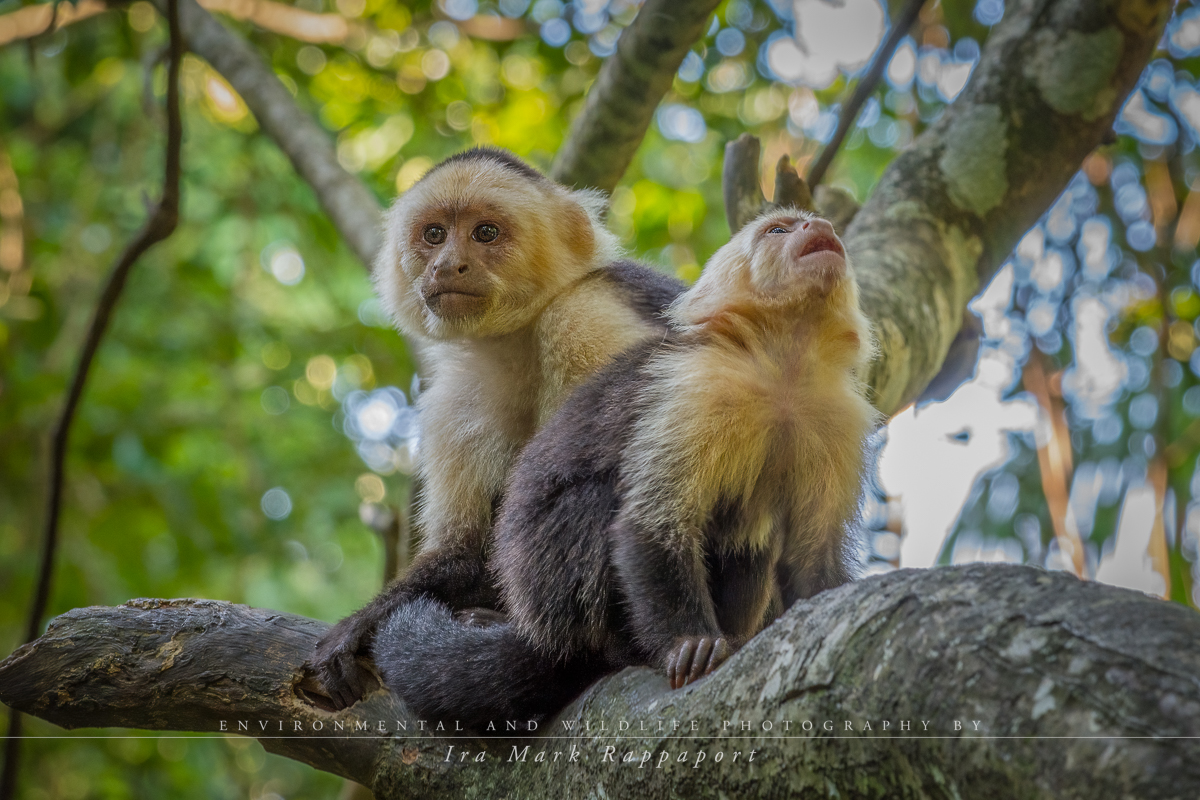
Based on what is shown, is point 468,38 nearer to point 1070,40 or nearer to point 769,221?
point 1070,40

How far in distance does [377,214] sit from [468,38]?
1660 mm

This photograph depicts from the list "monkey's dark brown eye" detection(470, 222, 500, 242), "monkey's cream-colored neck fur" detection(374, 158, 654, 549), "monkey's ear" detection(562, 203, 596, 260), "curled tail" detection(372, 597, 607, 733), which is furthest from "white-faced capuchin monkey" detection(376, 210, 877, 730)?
"monkey's dark brown eye" detection(470, 222, 500, 242)

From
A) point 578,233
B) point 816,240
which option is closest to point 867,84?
point 578,233

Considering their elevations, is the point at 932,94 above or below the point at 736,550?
Result: above

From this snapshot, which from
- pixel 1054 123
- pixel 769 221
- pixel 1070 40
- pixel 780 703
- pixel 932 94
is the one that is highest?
pixel 932 94

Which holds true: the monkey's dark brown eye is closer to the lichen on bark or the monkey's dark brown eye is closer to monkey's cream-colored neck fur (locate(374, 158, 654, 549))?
monkey's cream-colored neck fur (locate(374, 158, 654, 549))

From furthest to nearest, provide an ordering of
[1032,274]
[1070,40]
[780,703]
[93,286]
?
[93,286] → [1032,274] → [1070,40] → [780,703]

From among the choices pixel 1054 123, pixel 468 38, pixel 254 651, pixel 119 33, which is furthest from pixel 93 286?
pixel 1054 123

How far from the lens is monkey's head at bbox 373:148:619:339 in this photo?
2.87 meters

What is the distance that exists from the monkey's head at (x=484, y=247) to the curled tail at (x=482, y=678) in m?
1.07

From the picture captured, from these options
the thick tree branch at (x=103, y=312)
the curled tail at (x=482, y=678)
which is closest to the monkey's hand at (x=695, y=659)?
the curled tail at (x=482, y=678)

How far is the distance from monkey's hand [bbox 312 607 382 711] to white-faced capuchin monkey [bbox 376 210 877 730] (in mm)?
84

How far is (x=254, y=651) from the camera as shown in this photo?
7.49 feet

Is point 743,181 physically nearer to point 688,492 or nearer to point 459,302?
point 459,302
